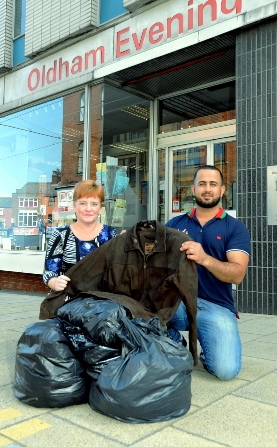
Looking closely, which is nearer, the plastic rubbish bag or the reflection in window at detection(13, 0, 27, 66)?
the plastic rubbish bag

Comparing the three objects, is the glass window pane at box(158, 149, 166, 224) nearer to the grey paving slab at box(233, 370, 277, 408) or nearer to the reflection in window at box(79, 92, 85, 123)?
the reflection in window at box(79, 92, 85, 123)

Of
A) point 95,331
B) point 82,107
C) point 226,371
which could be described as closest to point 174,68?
point 82,107

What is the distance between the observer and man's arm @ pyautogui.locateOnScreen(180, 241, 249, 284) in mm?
3039

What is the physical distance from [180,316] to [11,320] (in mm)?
3381

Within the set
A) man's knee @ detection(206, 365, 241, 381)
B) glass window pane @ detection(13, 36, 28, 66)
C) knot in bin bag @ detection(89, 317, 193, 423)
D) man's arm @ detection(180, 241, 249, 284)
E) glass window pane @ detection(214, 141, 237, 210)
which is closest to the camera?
knot in bin bag @ detection(89, 317, 193, 423)

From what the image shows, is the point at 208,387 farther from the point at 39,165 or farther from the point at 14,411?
the point at 39,165

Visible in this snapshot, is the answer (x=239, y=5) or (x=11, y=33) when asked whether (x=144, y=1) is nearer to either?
(x=239, y=5)

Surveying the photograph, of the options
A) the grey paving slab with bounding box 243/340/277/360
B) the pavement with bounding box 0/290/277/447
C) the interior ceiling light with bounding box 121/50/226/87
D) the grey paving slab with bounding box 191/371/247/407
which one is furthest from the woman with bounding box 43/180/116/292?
the interior ceiling light with bounding box 121/50/226/87

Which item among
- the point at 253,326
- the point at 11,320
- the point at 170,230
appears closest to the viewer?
the point at 170,230

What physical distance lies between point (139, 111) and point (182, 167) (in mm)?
1528

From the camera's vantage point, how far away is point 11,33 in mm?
10094

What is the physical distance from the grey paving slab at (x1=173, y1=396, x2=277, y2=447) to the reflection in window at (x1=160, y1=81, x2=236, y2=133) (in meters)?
6.06

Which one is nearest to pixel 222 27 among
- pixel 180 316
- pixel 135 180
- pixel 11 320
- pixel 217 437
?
pixel 135 180

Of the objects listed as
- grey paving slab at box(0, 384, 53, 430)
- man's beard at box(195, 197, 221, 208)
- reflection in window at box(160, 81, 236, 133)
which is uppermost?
reflection in window at box(160, 81, 236, 133)
